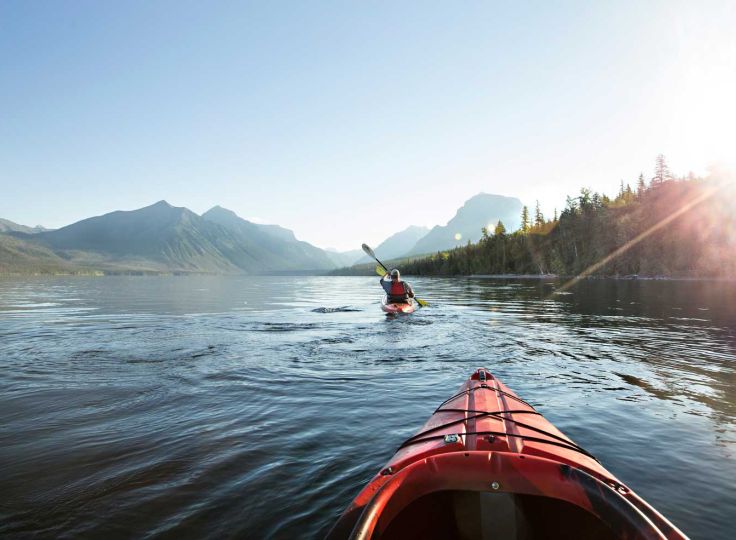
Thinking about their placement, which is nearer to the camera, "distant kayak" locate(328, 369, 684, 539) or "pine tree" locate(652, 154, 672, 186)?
"distant kayak" locate(328, 369, 684, 539)

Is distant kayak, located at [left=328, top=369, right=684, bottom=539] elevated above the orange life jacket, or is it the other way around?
the orange life jacket

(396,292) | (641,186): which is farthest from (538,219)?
(396,292)

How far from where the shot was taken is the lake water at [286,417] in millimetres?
5902

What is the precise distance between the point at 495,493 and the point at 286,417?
621 centimetres

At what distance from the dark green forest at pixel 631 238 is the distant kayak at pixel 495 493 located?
111 meters

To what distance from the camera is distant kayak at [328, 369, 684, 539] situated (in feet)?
11.7

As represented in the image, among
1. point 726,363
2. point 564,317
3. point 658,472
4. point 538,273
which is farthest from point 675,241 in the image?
point 658,472

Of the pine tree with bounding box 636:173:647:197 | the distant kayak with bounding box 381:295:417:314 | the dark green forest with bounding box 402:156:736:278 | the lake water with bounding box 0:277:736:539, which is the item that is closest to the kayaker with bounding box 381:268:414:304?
the distant kayak with bounding box 381:295:417:314

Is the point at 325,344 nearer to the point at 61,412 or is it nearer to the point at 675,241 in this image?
the point at 61,412

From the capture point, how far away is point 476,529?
15.2ft

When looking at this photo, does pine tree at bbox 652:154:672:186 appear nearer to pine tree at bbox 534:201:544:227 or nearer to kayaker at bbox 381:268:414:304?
pine tree at bbox 534:201:544:227

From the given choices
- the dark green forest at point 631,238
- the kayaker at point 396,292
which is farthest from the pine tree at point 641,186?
the kayaker at point 396,292

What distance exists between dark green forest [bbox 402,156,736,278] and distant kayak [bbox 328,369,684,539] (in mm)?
111128

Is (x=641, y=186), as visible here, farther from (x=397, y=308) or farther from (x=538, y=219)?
(x=397, y=308)
